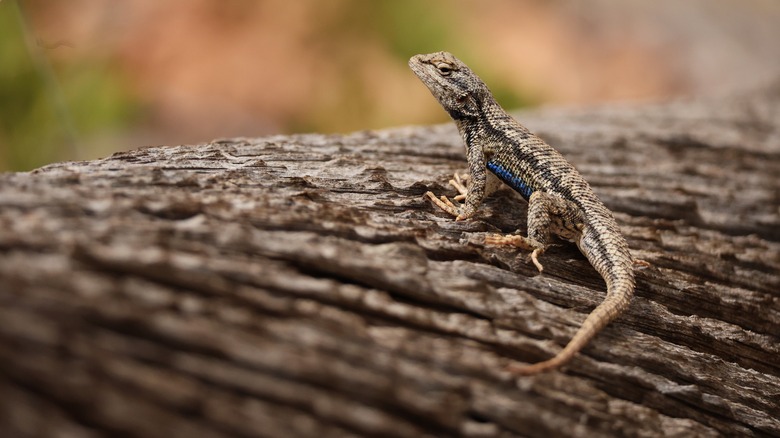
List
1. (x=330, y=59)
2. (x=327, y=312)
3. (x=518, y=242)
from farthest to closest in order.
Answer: (x=330, y=59)
(x=518, y=242)
(x=327, y=312)

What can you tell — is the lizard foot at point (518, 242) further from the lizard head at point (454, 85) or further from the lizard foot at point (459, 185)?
the lizard head at point (454, 85)

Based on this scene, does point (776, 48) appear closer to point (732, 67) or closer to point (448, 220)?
point (732, 67)

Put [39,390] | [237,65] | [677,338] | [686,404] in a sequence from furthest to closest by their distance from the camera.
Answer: [237,65]
[677,338]
[686,404]
[39,390]

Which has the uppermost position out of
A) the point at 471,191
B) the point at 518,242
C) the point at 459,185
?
the point at 459,185

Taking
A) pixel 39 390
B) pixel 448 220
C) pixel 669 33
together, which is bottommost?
pixel 39 390

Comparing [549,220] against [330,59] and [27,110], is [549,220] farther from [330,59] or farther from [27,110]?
[330,59]

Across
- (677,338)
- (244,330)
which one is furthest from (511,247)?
(244,330)

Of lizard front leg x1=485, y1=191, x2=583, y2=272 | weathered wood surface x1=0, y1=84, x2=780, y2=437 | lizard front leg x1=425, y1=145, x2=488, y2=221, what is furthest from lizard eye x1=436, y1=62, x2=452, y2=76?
lizard front leg x1=485, y1=191, x2=583, y2=272

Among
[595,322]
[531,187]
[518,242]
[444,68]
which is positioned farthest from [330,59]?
[595,322]
